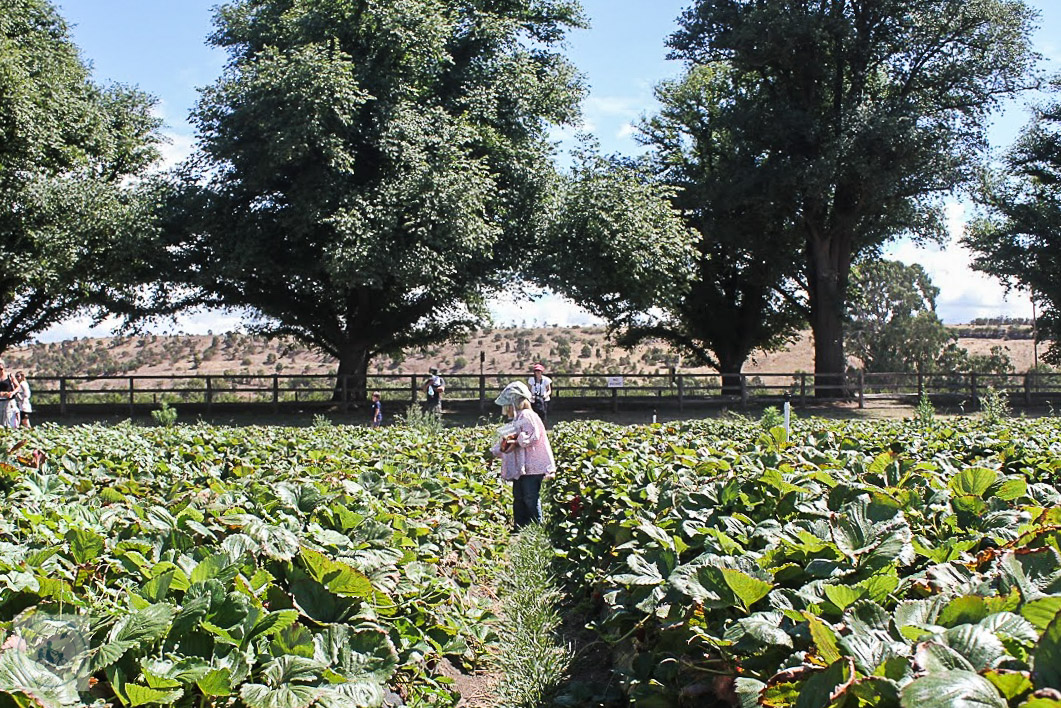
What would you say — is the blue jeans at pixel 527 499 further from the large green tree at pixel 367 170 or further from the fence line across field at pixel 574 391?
the fence line across field at pixel 574 391

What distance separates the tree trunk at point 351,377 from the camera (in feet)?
97.6

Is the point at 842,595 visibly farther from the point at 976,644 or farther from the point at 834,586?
the point at 976,644

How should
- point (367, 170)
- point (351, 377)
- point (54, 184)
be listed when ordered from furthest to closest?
point (351, 377) < point (367, 170) < point (54, 184)

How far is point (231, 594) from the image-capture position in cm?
280

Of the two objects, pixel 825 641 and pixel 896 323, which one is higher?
pixel 896 323

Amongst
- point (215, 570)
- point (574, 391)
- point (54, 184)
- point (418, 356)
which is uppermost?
point (54, 184)

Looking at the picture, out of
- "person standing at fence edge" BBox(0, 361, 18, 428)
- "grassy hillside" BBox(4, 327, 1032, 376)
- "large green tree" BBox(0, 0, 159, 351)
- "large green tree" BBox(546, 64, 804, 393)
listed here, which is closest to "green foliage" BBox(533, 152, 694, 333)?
"large green tree" BBox(546, 64, 804, 393)

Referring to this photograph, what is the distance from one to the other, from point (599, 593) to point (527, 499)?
3649 millimetres

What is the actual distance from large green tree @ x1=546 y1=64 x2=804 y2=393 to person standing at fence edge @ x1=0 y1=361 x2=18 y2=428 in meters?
15.5

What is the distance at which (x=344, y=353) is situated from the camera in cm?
3084

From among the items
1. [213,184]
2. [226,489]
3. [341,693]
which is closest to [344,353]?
[213,184]

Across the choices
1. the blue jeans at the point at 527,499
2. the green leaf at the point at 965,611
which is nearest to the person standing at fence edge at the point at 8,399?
the blue jeans at the point at 527,499

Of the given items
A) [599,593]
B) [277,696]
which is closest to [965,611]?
[277,696]

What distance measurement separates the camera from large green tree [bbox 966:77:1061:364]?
33.6 metres
